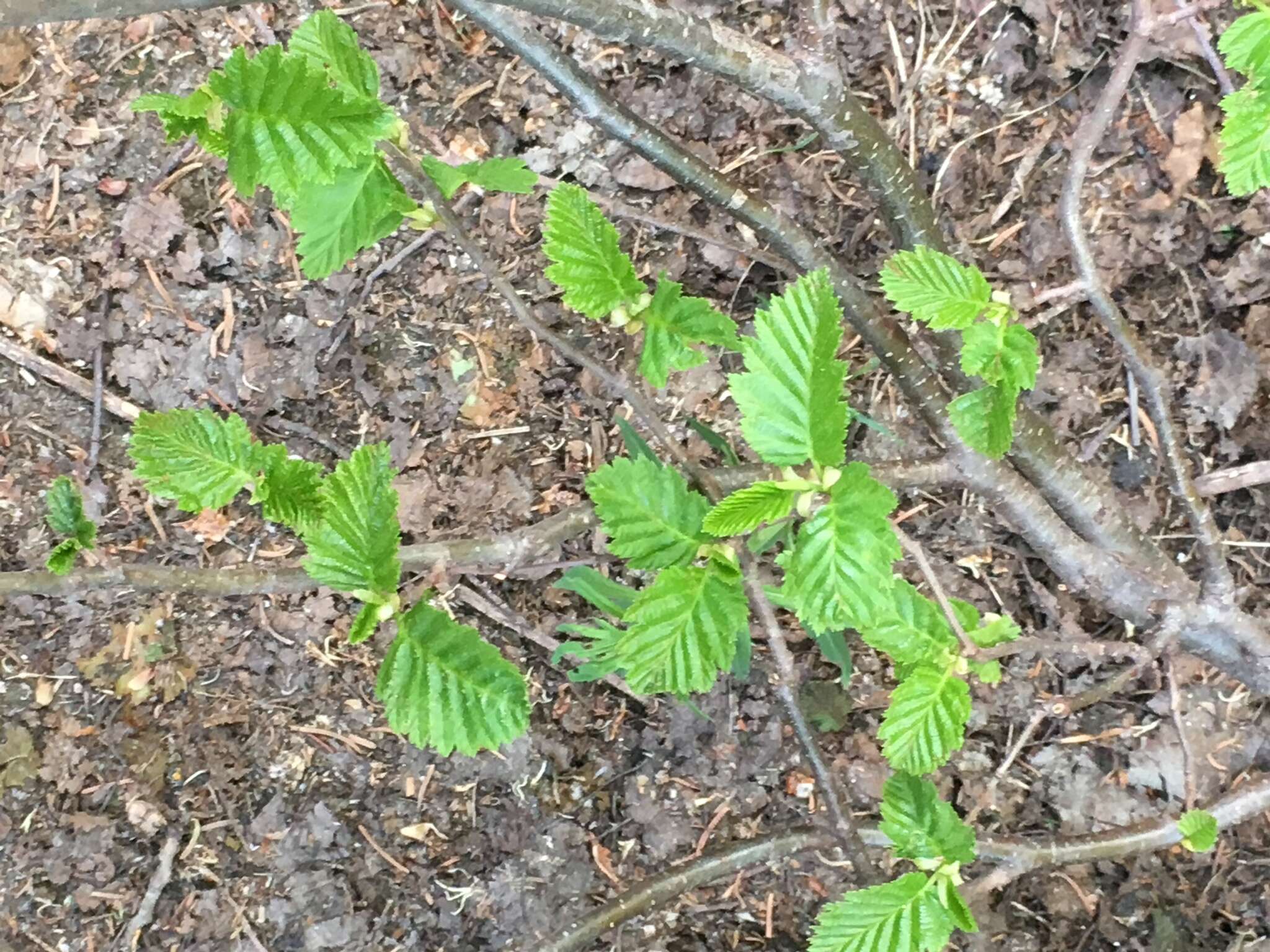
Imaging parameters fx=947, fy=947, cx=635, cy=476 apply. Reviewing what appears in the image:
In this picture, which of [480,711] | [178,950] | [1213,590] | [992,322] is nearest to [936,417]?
[992,322]

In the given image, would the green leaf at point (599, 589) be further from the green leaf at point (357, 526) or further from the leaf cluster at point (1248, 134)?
the leaf cluster at point (1248, 134)

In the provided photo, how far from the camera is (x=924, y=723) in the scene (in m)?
1.22

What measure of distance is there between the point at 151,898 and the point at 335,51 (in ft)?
5.44

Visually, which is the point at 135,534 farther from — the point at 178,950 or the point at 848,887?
the point at 848,887

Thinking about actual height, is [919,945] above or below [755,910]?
above

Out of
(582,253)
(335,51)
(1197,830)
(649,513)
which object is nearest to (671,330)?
(582,253)

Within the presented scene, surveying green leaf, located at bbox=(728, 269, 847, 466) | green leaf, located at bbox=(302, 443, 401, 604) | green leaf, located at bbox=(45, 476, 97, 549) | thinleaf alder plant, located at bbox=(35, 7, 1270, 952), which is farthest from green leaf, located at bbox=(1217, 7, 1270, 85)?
green leaf, located at bbox=(45, 476, 97, 549)

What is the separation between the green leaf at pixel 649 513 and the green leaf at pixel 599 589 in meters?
0.60

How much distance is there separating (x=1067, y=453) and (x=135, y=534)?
1749 mm

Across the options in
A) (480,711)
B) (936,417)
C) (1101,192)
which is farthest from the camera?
(1101,192)

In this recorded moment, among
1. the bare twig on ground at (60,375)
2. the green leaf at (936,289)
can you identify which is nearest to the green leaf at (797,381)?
the green leaf at (936,289)

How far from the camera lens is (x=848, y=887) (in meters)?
1.78

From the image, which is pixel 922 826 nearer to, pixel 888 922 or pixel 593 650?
pixel 888 922

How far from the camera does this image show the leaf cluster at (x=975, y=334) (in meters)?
1.24
